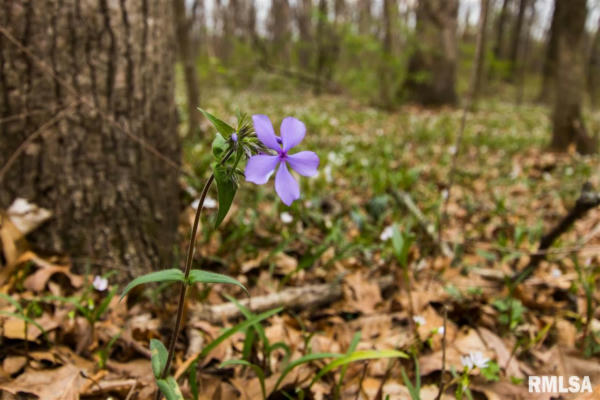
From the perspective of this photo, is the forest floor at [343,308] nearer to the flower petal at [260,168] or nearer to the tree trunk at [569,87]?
the flower petal at [260,168]

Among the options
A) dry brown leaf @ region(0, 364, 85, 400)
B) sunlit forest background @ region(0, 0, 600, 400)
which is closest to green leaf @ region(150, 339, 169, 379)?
sunlit forest background @ region(0, 0, 600, 400)

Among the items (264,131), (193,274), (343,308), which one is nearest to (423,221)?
(343,308)

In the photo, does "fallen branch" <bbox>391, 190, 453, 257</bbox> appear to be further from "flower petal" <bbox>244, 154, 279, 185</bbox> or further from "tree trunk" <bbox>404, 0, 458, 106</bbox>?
"tree trunk" <bbox>404, 0, 458, 106</bbox>

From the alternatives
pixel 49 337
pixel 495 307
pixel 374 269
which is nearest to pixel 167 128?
pixel 49 337

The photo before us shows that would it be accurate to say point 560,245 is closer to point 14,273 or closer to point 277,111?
point 14,273

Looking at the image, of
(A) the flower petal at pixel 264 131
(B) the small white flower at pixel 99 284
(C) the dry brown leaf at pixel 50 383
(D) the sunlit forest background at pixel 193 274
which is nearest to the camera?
(A) the flower petal at pixel 264 131

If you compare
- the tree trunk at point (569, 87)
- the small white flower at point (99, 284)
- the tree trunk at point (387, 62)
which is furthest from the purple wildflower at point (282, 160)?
the tree trunk at point (387, 62)

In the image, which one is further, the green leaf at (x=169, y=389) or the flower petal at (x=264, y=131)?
the green leaf at (x=169, y=389)
